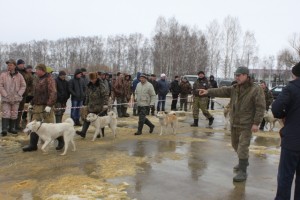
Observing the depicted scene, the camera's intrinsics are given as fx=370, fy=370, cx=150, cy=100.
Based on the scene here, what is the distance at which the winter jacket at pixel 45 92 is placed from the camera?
8039 mm

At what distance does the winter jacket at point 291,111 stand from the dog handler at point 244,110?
1.67 meters

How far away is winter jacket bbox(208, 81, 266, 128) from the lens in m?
6.04

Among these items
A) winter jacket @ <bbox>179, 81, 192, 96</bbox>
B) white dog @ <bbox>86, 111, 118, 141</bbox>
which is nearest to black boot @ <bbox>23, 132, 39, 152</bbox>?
white dog @ <bbox>86, 111, 118, 141</bbox>

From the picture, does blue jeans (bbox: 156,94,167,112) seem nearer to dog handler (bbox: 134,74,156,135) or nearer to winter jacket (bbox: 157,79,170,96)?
winter jacket (bbox: 157,79,170,96)

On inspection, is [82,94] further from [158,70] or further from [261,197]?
[158,70]

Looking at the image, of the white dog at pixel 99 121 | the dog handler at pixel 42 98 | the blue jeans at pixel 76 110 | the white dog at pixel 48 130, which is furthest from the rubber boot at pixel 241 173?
the blue jeans at pixel 76 110

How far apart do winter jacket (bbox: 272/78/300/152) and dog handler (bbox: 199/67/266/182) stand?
65.9 inches

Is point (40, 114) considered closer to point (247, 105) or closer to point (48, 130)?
point (48, 130)

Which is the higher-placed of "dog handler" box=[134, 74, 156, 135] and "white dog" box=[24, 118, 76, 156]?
"dog handler" box=[134, 74, 156, 135]

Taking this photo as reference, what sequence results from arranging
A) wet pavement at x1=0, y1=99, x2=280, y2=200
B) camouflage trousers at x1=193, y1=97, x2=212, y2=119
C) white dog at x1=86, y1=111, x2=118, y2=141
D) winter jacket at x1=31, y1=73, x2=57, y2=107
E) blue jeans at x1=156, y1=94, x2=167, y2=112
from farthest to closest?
1. blue jeans at x1=156, y1=94, x2=167, y2=112
2. camouflage trousers at x1=193, y1=97, x2=212, y2=119
3. white dog at x1=86, y1=111, x2=118, y2=141
4. winter jacket at x1=31, y1=73, x2=57, y2=107
5. wet pavement at x1=0, y1=99, x2=280, y2=200

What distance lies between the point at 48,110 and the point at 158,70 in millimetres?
47509

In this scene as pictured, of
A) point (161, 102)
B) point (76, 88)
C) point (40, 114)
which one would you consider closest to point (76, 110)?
point (76, 88)

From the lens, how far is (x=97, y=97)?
9586 millimetres

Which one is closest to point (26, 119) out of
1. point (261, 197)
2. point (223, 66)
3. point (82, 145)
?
point (82, 145)
